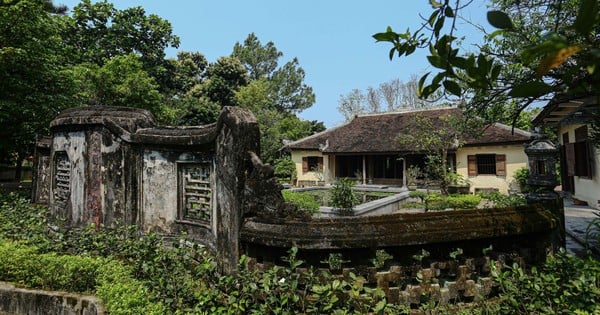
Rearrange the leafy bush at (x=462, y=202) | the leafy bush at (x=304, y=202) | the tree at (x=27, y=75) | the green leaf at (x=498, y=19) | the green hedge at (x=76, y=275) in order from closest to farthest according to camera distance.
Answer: the green leaf at (x=498, y=19) < the green hedge at (x=76, y=275) < the tree at (x=27, y=75) < the leafy bush at (x=304, y=202) < the leafy bush at (x=462, y=202)

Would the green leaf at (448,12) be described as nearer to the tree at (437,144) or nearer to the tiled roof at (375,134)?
the tree at (437,144)

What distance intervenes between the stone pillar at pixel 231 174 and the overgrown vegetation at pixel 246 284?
1.40 ft

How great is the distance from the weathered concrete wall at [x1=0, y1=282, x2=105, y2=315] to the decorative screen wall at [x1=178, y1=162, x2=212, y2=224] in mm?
1562

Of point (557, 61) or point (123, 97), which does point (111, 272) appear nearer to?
point (557, 61)

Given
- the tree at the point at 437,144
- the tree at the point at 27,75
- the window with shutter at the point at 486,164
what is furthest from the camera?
the window with shutter at the point at 486,164

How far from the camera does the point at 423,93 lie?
160 centimetres

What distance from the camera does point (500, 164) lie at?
17406 millimetres

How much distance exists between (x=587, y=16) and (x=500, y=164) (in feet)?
62.5

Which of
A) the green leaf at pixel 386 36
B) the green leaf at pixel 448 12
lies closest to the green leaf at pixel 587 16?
the green leaf at pixel 448 12

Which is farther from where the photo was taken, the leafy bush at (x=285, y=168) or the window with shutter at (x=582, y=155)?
the leafy bush at (x=285, y=168)

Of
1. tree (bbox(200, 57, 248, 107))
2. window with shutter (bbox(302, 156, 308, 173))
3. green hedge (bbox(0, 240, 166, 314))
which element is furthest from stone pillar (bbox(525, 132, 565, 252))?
tree (bbox(200, 57, 248, 107))

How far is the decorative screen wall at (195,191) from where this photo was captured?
469cm

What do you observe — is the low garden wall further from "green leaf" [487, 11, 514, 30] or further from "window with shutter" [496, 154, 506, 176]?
"window with shutter" [496, 154, 506, 176]

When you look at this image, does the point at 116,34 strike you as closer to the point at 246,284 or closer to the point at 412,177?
the point at 412,177
